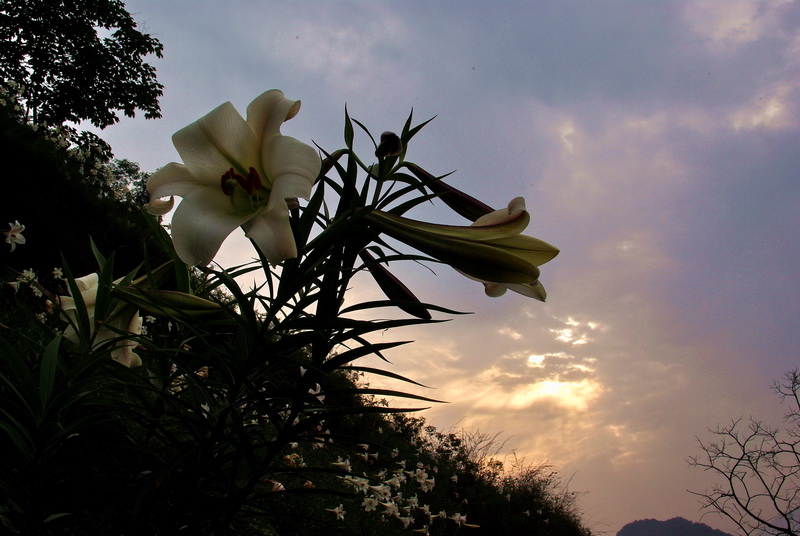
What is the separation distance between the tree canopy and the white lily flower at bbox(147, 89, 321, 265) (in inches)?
473

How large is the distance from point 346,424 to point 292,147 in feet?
16.7

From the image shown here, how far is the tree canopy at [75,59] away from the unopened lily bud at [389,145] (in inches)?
473

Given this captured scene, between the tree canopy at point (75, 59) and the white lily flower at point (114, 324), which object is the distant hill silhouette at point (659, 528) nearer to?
the tree canopy at point (75, 59)

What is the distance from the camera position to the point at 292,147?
2.30 feet

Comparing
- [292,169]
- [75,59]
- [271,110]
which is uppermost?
[75,59]

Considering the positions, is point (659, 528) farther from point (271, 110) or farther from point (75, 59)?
point (271, 110)

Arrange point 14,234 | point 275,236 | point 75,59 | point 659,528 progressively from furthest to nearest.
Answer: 1. point 659,528
2. point 75,59
3. point 14,234
4. point 275,236

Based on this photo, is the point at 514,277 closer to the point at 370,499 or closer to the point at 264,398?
the point at 264,398

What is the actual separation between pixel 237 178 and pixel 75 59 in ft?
41.2

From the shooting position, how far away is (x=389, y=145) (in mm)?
917

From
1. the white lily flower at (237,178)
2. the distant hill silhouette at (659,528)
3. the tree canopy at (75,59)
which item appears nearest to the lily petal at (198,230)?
the white lily flower at (237,178)

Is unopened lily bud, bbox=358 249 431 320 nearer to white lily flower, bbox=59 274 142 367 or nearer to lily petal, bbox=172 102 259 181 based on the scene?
lily petal, bbox=172 102 259 181

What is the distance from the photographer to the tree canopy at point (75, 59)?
10227 millimetres

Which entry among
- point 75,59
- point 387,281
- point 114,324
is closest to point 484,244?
point 387,281
